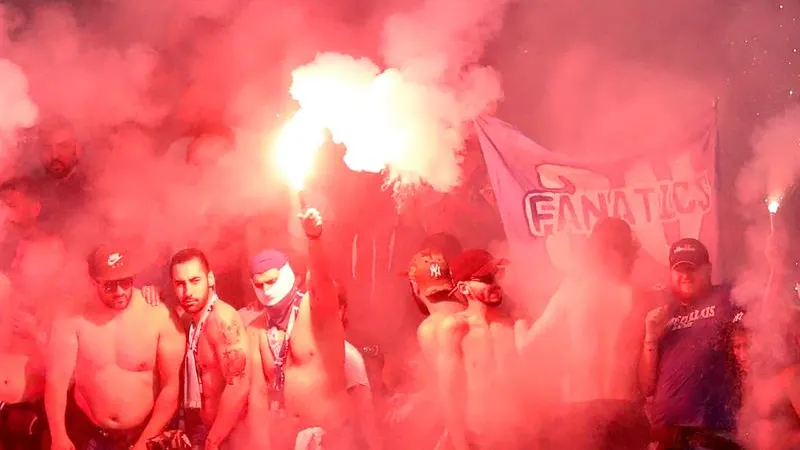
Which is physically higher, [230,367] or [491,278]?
[491,278]

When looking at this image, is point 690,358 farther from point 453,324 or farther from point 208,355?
point 208,355

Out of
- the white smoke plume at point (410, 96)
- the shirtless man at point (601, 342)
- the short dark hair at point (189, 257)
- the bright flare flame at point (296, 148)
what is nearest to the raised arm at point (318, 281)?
the bright flare flame at point (296, 148)

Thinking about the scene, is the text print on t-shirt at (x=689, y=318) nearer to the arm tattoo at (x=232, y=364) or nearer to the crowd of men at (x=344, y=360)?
the crowd of men at (x=344, y=360)

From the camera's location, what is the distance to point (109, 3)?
3475mm

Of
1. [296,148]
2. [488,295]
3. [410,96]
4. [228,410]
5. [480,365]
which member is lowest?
[228,410]

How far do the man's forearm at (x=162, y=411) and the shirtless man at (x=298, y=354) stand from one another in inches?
11.1

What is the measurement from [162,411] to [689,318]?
2.14 meters

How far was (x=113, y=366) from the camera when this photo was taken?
338 cm

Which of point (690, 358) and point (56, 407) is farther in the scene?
point (690, 358)

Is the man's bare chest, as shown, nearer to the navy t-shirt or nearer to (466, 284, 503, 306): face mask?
(466, 284, 503, 306): face mask

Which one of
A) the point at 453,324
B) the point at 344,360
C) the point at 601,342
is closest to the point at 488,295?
the point at 453,324

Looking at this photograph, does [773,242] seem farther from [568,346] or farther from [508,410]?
[508,410]

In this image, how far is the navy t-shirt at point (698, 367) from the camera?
3.47 m

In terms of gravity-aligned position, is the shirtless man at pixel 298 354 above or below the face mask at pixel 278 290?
below
